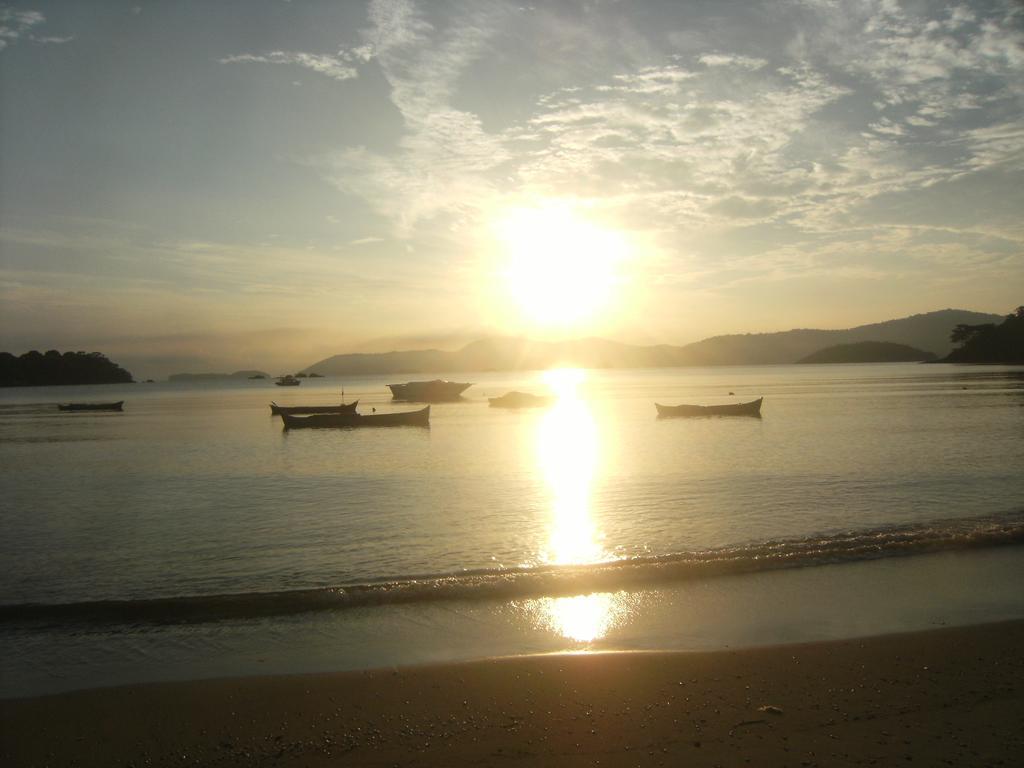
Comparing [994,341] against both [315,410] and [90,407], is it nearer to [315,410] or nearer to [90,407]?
[315,410]

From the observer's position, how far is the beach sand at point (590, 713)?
Answer: 19.6ft

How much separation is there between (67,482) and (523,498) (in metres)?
20.0

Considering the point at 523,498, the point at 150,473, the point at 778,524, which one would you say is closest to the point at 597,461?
the point at 523,498

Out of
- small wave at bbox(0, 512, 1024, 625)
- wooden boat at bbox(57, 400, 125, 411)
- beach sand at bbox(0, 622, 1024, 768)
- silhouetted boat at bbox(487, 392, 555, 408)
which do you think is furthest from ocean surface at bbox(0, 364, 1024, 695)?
wooden boat at bbox(57, 400, 125, 411)

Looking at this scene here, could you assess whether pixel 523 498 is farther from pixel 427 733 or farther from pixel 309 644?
pixel 427 733

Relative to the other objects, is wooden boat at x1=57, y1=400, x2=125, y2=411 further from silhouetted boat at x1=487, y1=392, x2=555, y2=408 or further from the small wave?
the small wave

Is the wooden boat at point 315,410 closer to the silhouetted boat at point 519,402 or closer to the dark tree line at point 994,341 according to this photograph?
the silhouetted boat at point 519,402

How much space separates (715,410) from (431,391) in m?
54.0

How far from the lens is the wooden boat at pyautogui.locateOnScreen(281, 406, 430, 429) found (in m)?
56.7

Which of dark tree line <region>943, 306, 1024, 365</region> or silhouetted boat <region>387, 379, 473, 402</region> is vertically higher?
dark tree line <region>943, 306, 1024, 365</region>

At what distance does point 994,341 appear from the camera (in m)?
167

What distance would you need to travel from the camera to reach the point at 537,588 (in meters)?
11.7

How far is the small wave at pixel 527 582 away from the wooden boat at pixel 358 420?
44.3m

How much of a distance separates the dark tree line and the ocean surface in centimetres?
15715
